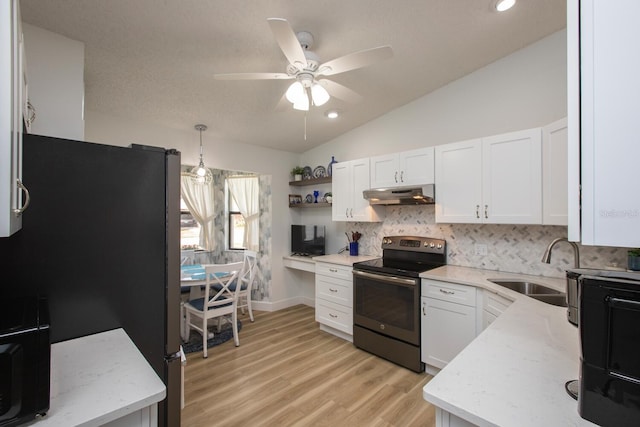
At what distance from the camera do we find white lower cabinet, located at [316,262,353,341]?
3.19 m

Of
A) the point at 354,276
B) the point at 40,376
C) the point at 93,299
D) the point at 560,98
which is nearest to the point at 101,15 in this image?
the point at 93,299

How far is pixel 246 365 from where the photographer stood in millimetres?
2707

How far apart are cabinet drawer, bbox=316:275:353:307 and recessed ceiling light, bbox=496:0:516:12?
8.85 ft

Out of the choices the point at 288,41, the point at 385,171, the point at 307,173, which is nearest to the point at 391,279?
the point at 385,171

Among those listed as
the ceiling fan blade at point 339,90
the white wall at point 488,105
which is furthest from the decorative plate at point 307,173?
the ceiling fan blade at point 339,90

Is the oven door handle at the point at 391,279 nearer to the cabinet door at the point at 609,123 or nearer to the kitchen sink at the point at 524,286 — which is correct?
the kitchen sink at the point at 524,286

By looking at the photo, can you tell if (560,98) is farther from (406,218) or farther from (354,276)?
(354,276)

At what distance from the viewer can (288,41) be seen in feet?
4.83

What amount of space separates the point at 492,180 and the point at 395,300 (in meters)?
1.41

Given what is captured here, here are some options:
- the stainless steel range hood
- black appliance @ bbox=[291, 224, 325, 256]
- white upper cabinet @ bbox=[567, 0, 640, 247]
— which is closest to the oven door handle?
the stainless steel range hood

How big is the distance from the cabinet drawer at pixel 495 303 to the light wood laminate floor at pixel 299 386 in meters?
0.87

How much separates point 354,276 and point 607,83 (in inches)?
104

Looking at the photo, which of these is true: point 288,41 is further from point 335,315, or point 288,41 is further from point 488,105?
point 335,315

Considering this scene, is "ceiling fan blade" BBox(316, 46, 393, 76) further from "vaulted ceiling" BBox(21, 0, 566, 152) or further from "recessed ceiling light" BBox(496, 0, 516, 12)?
"recessed ceiling light" BBox(496, 0, 516, 12)
